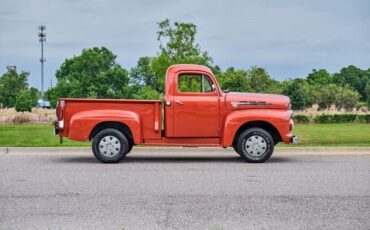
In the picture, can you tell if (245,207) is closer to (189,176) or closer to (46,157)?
(189,176)

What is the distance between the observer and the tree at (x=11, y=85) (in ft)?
234

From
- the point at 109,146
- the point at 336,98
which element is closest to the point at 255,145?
the point at 109,146

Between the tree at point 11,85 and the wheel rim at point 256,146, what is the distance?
197ft

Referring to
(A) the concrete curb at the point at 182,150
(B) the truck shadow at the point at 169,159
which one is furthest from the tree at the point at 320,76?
(B) the truck shadow at the point at 169,159

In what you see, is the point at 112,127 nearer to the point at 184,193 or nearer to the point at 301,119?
the point at 184,193

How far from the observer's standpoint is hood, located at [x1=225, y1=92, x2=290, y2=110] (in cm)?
1280

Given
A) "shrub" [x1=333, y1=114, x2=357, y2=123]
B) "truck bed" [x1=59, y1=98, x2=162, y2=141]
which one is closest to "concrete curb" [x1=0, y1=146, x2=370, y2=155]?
"truck bed" [x1=59, y1=98, x2=162, y2=141]

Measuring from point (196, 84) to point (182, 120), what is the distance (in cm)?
86

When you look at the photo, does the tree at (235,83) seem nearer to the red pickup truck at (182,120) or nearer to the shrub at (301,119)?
the shrub at (301,119)

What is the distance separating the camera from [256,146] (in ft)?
41.5

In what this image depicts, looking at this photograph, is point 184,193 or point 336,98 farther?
point 336,98

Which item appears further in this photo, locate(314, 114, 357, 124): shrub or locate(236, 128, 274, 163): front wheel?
locate(314, 114, 357, 124): shrub

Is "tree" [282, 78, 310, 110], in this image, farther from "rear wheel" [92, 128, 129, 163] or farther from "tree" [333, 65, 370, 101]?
"tree" [333, 65, 370, 101]

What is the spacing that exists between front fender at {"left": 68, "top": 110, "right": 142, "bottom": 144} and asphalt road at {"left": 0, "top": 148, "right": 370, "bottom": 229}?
61 cm
